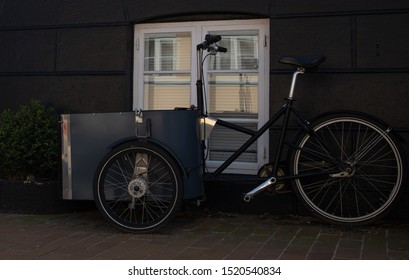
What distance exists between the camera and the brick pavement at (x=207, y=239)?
3.38m

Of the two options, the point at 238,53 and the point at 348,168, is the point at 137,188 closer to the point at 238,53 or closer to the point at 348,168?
the point at 348,168

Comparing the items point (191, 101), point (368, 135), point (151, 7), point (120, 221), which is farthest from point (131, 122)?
point (368, 135)

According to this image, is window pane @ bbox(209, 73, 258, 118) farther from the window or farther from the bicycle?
the bicycle

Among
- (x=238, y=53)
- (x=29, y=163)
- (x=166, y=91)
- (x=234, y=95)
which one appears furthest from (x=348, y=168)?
(x=29, y=163)

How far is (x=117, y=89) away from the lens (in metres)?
5.12

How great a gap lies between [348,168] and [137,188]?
5.96 feet

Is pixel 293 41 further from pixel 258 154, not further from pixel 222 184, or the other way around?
pixel 222 184

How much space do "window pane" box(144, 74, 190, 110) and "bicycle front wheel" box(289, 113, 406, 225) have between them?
5.08 feet

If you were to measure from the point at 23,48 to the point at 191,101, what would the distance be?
83.3 inches

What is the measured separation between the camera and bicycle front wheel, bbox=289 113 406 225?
4008 mm

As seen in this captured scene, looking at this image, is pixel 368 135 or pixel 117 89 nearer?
pixel 368 135

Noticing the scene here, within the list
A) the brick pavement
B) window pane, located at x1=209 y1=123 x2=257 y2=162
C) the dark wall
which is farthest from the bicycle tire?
the dark wall

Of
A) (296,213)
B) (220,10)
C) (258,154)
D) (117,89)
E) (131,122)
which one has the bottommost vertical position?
(296,213)

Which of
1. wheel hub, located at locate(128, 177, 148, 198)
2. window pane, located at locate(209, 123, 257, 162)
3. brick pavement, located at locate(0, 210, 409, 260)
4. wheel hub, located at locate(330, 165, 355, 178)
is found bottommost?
brick pavement, located at locate(0, 210, 409, 260)
